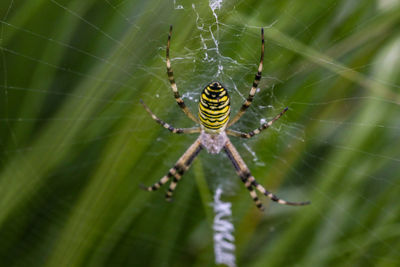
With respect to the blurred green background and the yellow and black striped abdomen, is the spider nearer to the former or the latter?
the yellow and black striped abdomen

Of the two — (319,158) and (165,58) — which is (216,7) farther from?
(319,158)

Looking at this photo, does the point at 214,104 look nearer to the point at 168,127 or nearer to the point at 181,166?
the point at 168,127

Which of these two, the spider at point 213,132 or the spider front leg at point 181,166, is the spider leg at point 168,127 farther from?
the spider front leg at point 181,166

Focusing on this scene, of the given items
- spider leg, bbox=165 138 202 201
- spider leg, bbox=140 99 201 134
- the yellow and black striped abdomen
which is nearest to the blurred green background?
spider leg, bbox=140 99 201 134

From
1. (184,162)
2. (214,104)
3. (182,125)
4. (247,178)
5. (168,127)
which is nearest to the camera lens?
(214,104)

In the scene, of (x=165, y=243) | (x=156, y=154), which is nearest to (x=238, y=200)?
(x=165, y=243)

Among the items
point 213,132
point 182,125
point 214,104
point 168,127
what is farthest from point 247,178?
point 214,104

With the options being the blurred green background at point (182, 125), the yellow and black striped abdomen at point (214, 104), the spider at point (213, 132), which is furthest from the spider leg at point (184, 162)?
the yellow and black striped abdomen at point (214, 104)
